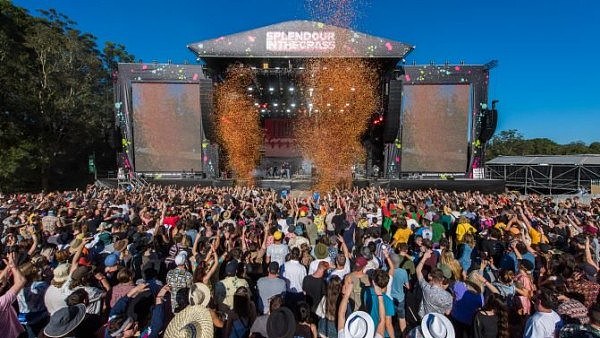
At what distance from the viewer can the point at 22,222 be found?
21.4ft

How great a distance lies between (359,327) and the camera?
2.44 meters

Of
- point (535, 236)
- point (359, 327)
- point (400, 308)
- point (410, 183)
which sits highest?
point (359, 327)

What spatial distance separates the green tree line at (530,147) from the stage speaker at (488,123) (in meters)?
31.7

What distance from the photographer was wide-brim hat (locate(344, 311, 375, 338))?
2.40 m

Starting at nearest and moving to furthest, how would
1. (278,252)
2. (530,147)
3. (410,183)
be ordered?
(278,252), (410,183), (530,147)

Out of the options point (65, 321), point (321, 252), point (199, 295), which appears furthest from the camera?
point (321, 252)

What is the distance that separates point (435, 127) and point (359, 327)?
17.9 metres

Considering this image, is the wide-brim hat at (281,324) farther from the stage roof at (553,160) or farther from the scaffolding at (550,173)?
the stage roof at (553,160)

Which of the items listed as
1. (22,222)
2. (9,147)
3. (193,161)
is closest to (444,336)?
(22,222)

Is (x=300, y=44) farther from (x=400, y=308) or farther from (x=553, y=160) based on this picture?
(x=553, y=160)

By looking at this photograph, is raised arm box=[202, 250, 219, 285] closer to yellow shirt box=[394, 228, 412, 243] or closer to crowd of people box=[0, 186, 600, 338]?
crowd of people box=[0, 186, 600, 338]

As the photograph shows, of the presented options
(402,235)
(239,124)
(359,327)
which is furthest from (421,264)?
(239,124)

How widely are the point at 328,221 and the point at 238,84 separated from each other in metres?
14.0

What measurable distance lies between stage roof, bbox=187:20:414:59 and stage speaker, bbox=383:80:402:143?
4.64 feet
